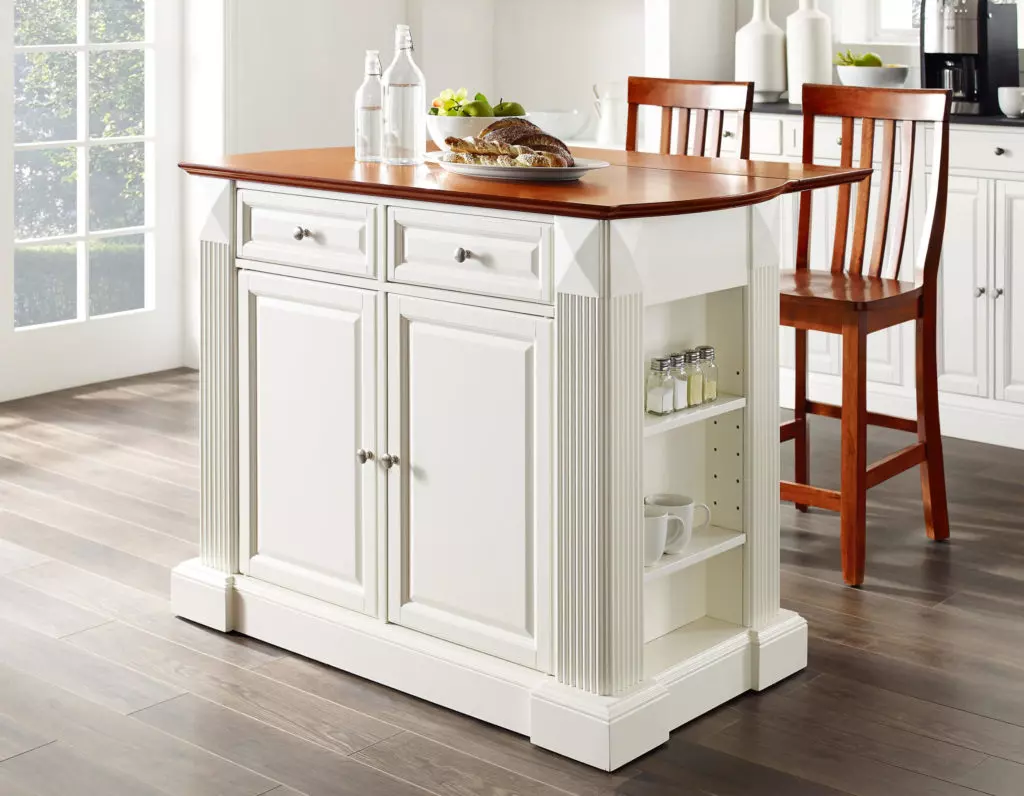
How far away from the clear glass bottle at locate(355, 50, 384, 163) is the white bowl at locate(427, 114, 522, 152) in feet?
0.38

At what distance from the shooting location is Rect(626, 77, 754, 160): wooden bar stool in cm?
373

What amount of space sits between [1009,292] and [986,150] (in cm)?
41

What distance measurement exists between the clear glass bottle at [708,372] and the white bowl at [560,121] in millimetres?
2756

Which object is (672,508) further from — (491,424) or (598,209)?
(598,209)

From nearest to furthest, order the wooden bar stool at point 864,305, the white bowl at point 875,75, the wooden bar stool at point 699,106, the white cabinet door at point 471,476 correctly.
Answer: the white cabinet door at point 471,476 < the wooden bar stool at point 864,305 < the wooden bar stool at point 699,106 < the white bowl at point 875,75

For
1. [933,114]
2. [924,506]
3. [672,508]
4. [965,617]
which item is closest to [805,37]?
[933,114]

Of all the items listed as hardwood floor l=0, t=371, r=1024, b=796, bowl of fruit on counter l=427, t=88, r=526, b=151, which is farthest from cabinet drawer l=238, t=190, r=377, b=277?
hardwood floor l=0, t=371, r=1024, b=796

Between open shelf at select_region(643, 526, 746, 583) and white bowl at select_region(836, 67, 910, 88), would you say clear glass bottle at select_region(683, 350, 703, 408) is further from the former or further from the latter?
white bowl at select_region(836, 67, 910, 88)

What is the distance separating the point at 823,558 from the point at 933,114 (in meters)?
1.05

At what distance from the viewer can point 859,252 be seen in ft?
11.7

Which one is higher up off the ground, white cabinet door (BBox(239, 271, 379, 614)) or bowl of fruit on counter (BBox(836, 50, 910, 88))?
bowl of fruit on counter (BBox(836, 50, 910, 88))

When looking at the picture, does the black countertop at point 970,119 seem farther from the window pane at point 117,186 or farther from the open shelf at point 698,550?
the window pane at point 117,186

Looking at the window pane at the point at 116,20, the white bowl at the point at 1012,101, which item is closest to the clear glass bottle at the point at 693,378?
the white bowl at the point at 1012,101

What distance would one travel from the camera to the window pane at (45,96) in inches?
187
